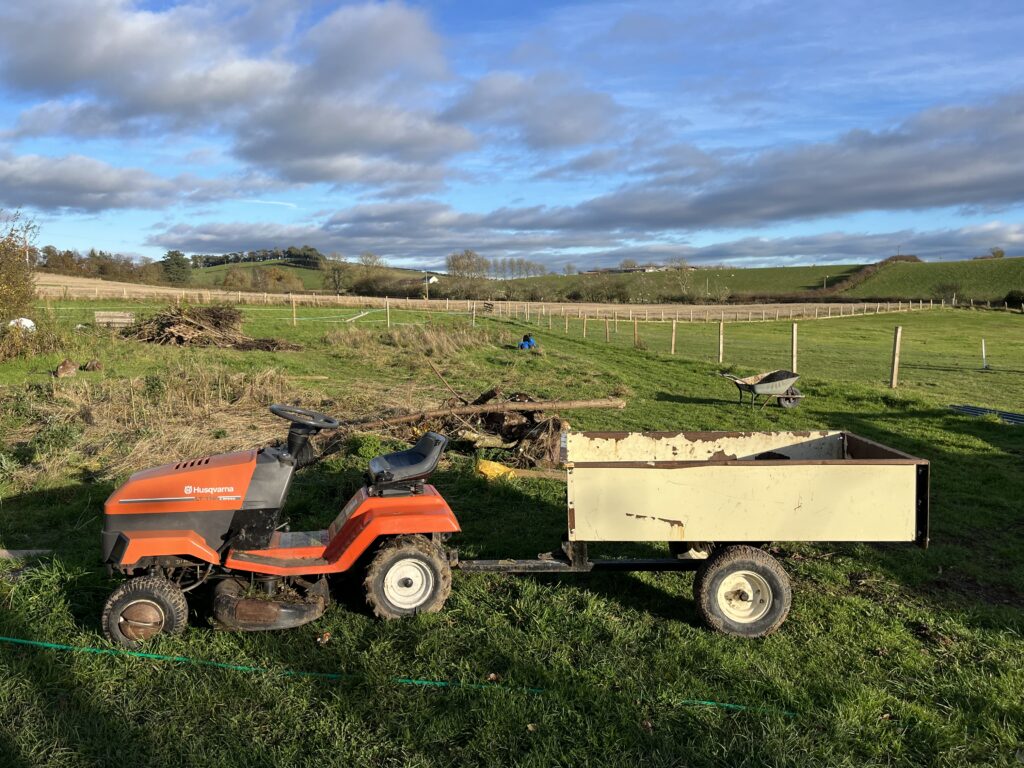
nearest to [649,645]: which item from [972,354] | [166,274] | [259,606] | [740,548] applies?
[740,548]

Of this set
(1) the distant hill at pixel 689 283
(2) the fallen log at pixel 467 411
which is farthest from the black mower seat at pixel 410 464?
(1) the distant hill at pixel 689 283

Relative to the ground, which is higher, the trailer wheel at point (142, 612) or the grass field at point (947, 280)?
the grass field at point (947, 280)

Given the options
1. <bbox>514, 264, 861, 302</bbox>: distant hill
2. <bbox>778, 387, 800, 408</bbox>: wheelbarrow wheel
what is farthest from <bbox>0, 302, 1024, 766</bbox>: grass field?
<bbox>514, 264, 861, 302</bbox>: distant hill

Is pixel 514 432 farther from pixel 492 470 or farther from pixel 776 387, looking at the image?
pixel 776 387

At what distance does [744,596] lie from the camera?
441 centimetres

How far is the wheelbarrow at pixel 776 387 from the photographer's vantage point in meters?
Answer: 13.1

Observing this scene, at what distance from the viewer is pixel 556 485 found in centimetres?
777

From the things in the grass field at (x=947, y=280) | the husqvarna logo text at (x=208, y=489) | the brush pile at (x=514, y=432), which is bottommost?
the brush pile at (x=514, y=432)

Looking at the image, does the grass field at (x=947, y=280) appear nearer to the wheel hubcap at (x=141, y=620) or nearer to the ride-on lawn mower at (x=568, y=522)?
the ride-on lawn mower at (x=568, y=522)

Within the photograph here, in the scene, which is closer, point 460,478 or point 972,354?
point 460,478

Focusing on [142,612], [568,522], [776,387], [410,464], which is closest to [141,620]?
[142,612]

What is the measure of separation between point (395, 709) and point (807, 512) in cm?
275

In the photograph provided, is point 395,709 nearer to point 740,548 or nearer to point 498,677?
point 498,677

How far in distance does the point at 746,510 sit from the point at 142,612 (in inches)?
147
